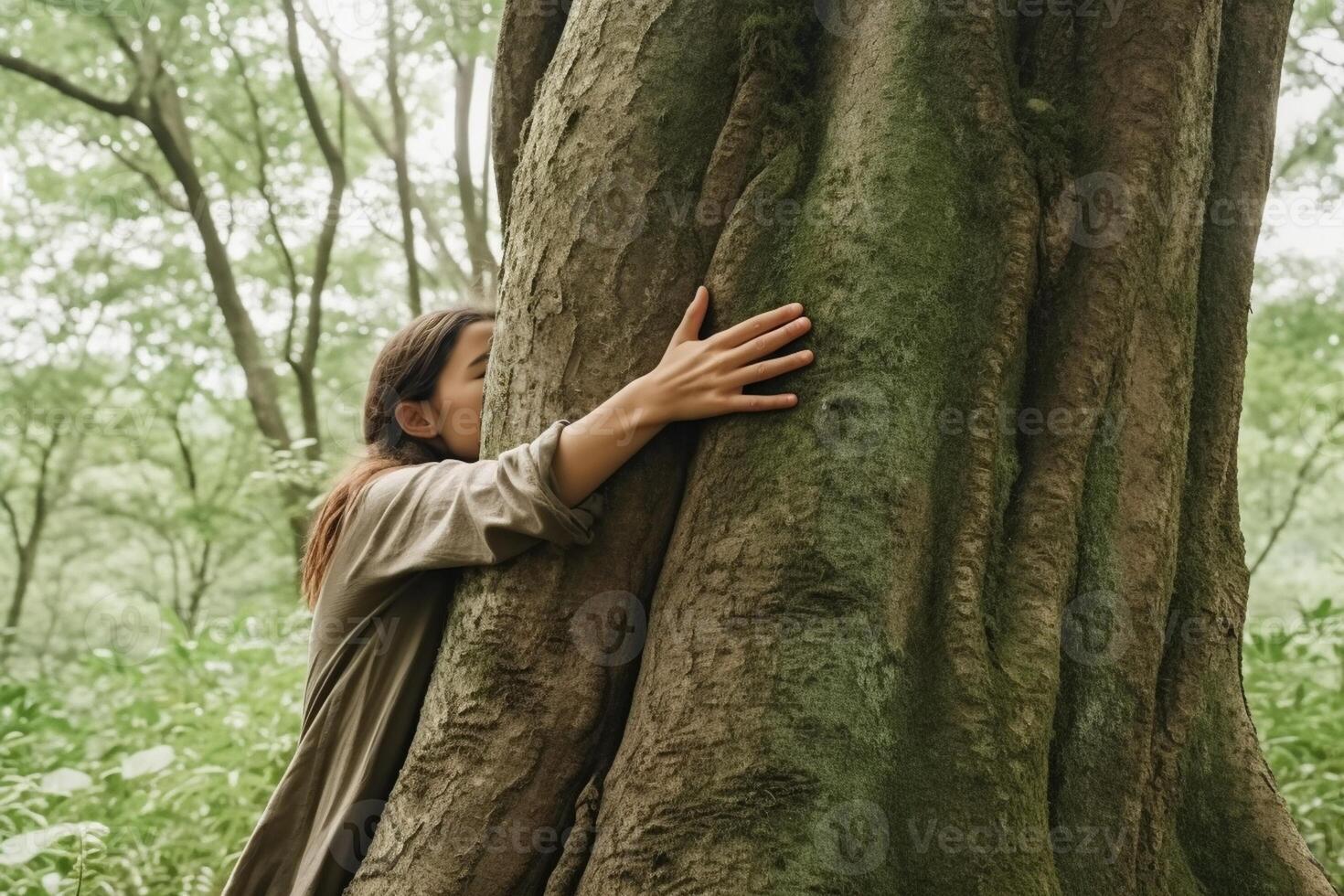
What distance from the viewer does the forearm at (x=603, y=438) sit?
2.08 m

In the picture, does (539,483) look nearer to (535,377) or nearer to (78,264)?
Result: (535,377)

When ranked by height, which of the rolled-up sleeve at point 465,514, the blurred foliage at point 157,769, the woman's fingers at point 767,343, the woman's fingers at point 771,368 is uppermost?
the woman's fingers at point 767,343

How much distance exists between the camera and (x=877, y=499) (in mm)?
2008

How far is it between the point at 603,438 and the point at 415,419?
979 millimetres

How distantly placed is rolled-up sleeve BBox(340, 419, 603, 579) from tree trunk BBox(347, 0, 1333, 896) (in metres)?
0.08

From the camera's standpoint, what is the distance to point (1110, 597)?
7.27 ft

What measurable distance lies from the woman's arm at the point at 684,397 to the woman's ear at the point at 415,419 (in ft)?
2.91

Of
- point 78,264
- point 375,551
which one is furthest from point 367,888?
point 78,264

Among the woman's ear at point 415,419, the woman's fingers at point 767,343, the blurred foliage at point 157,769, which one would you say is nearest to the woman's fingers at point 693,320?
the woman's fingers at point 767,343

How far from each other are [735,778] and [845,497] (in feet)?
1.84

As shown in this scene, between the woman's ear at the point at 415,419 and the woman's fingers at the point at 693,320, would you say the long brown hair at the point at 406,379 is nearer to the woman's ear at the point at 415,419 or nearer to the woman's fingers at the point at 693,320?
the woman's ear at the point at 415,419

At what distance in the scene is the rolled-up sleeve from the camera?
2.08 metres

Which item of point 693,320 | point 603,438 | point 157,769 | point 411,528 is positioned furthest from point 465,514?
point 157,769

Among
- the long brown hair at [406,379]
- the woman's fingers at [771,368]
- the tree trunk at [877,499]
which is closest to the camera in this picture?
the tree trunk at [877,499]
